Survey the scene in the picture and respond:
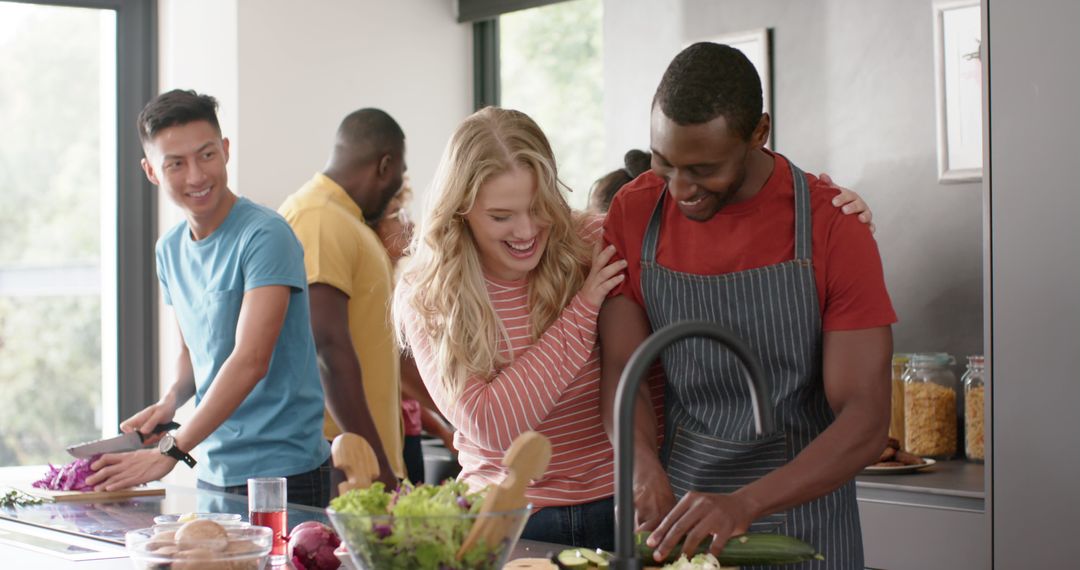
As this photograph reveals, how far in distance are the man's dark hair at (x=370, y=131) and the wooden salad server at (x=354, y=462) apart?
2.12 meters

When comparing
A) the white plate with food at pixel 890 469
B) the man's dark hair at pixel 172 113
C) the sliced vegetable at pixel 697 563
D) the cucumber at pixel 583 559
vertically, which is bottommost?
the white plate with food at pixel 890 469

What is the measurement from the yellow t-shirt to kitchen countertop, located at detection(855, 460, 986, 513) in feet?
4.30

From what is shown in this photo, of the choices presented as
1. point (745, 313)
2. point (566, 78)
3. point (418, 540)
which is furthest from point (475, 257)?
point (566, 78)

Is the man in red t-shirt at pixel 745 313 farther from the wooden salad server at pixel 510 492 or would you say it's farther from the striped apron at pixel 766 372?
the wooden salad server at pixel 510 492

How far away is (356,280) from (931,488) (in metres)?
1.59

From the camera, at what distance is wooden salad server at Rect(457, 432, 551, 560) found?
1.25 m

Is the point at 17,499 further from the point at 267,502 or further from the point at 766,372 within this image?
the point at 766,372

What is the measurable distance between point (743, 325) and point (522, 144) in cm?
48

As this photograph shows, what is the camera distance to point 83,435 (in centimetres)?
443

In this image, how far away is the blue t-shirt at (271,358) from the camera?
248 cm

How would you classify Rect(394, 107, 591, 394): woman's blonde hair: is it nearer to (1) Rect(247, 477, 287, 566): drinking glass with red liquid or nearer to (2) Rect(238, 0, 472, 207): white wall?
(1) Rect(247, 477, 287, 566): drinking glass with red liquid

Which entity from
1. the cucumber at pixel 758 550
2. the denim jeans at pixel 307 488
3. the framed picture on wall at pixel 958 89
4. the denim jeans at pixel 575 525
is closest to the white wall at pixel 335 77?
the denim jeans at pixel 307 488

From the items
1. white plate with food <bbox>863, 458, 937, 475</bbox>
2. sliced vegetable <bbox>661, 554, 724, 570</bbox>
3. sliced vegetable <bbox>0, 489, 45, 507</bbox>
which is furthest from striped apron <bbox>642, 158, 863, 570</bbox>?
sliced vegetable <bbox>0, 489, 45, 507</bbox>

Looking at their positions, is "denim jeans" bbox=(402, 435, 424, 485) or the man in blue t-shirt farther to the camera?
"denim jeans" bbox=(402, 435, 424, 485)
